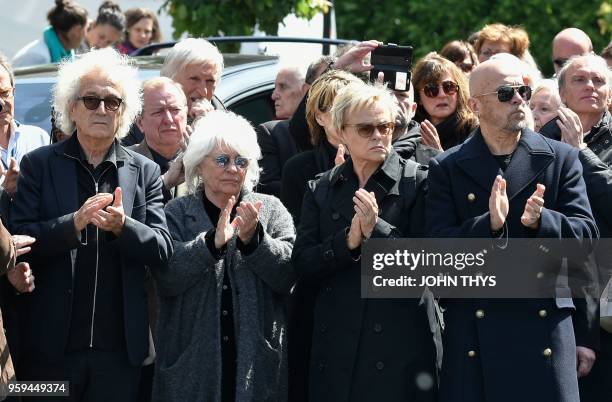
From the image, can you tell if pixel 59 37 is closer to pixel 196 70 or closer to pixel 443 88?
pixel 196 70

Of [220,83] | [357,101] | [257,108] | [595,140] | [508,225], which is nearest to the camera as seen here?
[508,225]

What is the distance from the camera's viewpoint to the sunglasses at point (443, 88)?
24.3 feet

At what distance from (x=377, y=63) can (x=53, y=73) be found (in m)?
2.44

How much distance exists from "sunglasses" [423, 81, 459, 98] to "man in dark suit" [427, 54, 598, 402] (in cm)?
141

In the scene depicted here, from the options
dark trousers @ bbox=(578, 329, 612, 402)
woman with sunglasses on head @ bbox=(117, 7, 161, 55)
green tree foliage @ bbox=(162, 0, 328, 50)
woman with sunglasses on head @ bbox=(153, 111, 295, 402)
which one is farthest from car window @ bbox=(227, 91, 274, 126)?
woman with sunglasses on head @ bbox=(117, 7, 161, 55)

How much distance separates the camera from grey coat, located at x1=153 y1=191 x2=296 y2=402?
6.13m

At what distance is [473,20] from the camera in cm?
2016

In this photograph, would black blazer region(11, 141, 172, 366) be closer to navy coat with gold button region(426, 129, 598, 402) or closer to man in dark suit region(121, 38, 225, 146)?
navy coat with gold button region(426, 129, 598, 402)

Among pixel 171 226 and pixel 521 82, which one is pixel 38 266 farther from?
pixel 521 82

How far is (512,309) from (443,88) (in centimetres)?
194

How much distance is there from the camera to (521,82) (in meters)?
5.94

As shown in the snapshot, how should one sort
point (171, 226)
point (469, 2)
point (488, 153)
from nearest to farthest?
1. point (488, 153)
2. point (171, 226)
3. point (469, 2)

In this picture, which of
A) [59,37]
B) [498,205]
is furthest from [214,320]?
[59,37]

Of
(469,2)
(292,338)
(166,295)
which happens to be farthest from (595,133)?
(469,2)
